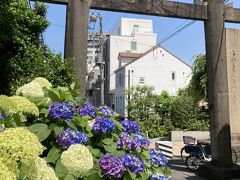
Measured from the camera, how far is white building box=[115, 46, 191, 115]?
41344 millimetres

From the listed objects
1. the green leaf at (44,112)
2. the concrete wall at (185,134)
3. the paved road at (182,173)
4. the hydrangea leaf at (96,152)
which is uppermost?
the green leaf at (44,112)

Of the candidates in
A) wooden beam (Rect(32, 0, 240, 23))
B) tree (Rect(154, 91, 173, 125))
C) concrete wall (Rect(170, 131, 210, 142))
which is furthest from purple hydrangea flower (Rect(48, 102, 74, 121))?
tree (Rect(154, 91, 173, 125))

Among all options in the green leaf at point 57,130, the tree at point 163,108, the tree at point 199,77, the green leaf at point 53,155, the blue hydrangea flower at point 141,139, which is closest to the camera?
the green leaf at point 53,155

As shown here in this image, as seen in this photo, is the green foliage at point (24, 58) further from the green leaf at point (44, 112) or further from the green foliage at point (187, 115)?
Answer: the green foliage at point (187, 115)

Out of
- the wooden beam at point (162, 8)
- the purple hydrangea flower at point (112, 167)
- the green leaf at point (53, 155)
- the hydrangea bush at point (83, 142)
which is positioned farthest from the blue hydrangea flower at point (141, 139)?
the wooden beam at point (162, 8)

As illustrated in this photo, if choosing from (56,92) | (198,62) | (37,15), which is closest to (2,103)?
(56,92)

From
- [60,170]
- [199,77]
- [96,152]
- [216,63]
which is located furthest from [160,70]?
[60,170]

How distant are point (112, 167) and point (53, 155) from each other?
40cm

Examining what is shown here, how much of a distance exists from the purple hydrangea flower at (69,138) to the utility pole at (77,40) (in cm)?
258

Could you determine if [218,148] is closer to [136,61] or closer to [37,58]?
[37,58]

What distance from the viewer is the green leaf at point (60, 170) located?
2189 millimetres

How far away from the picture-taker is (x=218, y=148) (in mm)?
7918

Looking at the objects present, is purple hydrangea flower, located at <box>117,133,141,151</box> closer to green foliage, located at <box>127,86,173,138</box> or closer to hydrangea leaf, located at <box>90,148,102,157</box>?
hydrangea leaf, located at <box>90,148,102,157</box>

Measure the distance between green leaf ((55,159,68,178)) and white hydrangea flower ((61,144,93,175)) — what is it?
16 centimetres
